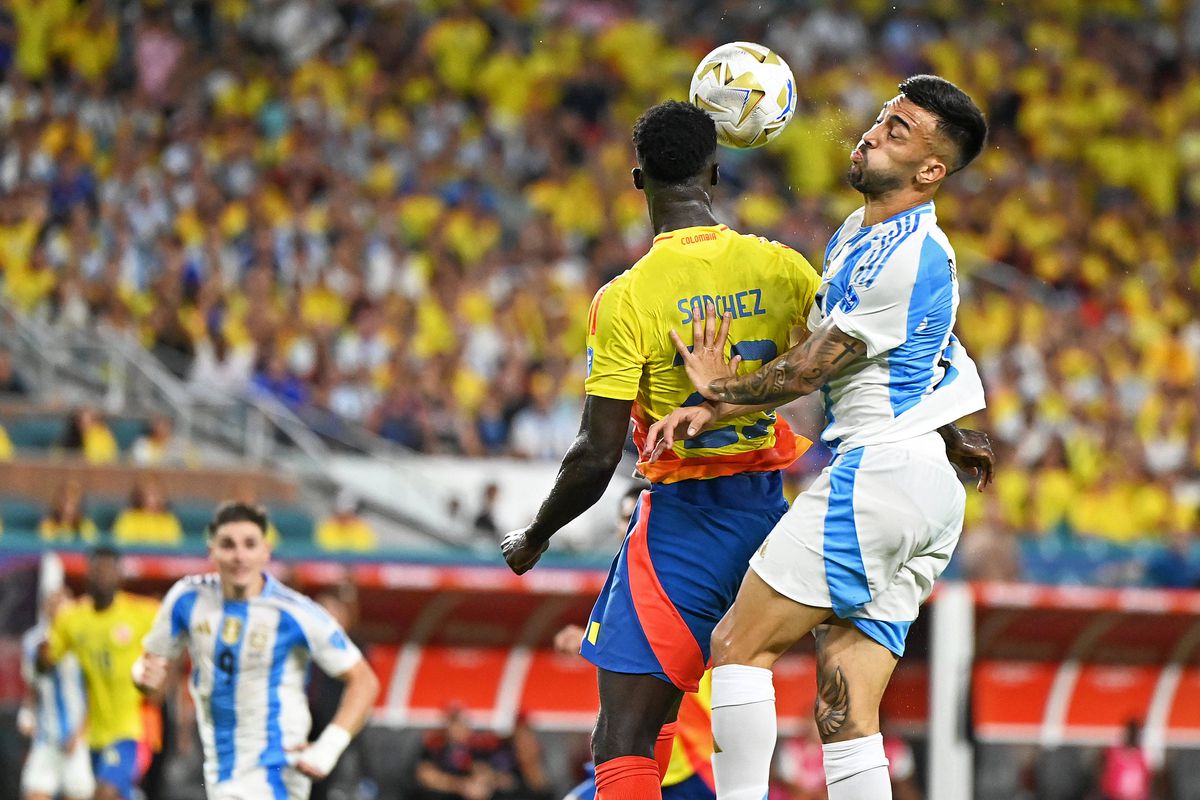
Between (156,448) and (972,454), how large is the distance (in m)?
9.93

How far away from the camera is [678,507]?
224 inches

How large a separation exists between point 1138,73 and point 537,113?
26.8 feet

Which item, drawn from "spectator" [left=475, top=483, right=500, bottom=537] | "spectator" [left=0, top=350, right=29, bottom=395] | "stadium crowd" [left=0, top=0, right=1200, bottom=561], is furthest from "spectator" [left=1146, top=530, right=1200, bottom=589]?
"spectator" [left=0, top=350, right=29, bottom=395]

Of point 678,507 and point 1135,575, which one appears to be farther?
point 1135,575

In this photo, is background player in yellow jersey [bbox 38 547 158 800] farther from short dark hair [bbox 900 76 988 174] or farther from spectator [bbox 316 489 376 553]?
short dark hair [bbox 900 76 988 174]

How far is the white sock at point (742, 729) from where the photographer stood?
521cm

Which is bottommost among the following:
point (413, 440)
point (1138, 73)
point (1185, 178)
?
point (413, 440)

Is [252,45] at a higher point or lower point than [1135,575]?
higher

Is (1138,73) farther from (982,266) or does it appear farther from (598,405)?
(598,405)

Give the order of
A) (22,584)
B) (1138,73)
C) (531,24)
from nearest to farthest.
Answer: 1. (22,584)
2. (531,24)
3. (1138,73)

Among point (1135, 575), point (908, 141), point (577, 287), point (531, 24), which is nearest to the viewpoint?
point (908, 141)

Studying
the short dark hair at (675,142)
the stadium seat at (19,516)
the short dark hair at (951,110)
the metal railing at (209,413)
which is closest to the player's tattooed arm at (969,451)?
the short dark hair at (951,110)

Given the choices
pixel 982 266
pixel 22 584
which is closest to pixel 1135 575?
pixel 982 266

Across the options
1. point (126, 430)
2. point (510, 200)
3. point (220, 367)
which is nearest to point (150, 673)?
point (126, 430)
